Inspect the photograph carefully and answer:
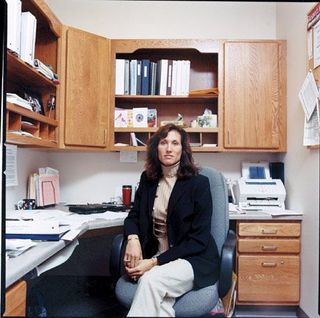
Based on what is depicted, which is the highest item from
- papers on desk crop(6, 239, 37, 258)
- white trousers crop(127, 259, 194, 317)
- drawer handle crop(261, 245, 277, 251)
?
papers on desk crop(6, 239, 37, 258)

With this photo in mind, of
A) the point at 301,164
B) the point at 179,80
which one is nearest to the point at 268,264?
the point at 301,164

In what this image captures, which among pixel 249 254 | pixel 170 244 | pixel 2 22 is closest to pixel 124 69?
pixel 2 22

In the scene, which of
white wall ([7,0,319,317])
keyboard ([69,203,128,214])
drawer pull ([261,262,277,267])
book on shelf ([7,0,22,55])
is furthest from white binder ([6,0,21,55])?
drawer pull ([261,262,277,267])

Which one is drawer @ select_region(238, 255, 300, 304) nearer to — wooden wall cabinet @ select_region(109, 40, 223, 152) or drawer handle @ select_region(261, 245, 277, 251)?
drawer handle @ select_region(261, 245, 277, 251)

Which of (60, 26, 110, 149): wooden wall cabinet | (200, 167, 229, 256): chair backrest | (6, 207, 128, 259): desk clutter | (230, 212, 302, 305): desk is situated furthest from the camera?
(60, 26, 110, 149): wooden wall cabinet

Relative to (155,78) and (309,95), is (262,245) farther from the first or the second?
(155,78)

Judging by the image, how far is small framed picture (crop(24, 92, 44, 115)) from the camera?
48.9 inches

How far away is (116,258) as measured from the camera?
1015 mm

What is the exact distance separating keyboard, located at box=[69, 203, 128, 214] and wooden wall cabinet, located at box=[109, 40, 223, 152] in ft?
0.87

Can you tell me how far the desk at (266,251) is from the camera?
121cm

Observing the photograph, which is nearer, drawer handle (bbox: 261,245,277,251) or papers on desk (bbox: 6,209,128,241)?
papers on desk (bbox: 6,209,128,241)

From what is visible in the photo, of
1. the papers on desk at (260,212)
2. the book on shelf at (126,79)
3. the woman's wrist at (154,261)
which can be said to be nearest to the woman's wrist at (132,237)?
the woman's wrist at (154,261)

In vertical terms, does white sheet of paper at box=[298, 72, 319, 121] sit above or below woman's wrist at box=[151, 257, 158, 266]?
above

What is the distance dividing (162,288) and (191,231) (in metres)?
0.20
